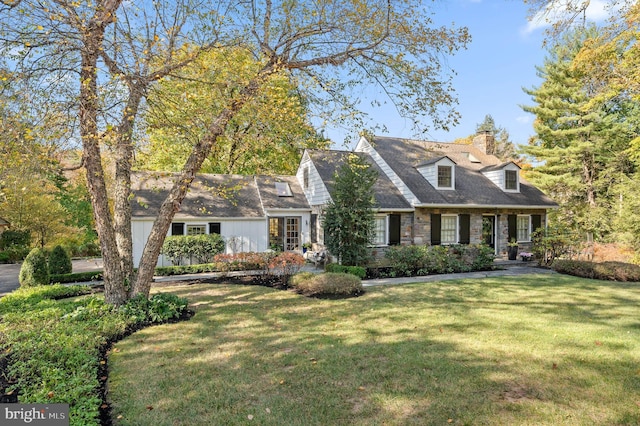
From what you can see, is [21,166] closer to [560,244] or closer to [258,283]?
[258,283]

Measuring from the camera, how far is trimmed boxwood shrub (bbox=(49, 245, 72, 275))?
40.5ft

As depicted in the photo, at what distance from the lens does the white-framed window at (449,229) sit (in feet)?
53.5

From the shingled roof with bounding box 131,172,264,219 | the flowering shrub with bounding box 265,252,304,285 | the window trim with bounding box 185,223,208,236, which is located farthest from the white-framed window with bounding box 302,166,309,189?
the flowering shrub with bounding box 265,252,304,285

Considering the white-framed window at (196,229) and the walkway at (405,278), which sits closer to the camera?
the walkway at (405,278)

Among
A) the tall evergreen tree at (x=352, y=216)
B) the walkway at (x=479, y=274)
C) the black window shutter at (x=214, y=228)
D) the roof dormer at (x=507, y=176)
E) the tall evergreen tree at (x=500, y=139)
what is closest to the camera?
the walkway at (x=479, y=274)

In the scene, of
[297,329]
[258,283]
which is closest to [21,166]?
[297,329]

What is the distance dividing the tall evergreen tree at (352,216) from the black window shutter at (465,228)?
5249mm

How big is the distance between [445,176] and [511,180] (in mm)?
3911

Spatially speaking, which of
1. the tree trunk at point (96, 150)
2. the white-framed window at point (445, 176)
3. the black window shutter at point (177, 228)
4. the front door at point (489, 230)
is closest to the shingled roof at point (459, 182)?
the white-framed window at point (445, 176)

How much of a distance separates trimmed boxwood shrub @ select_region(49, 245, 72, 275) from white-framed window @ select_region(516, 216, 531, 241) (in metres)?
19.6

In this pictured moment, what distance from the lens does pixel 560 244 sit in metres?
15.0
